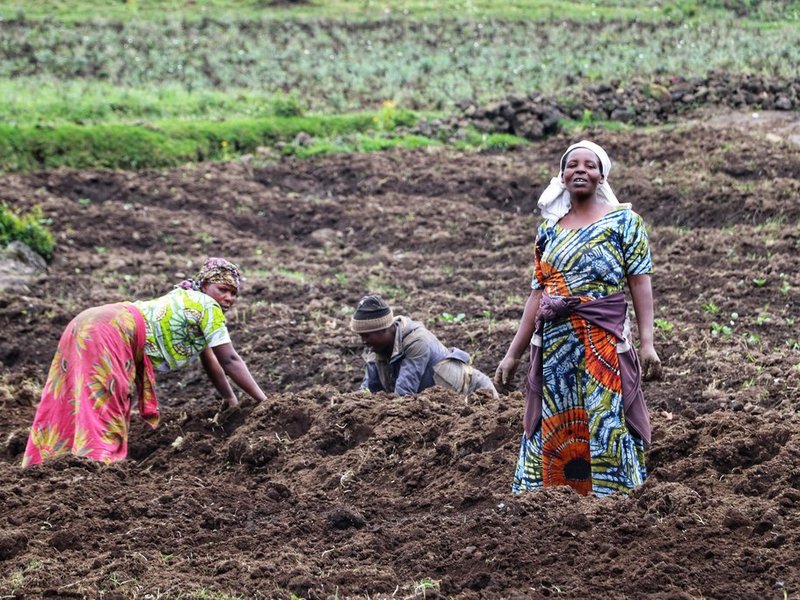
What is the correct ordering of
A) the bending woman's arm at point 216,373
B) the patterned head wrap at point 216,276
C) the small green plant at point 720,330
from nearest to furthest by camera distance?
the patterned head wrap at point 216,276, the bending woman's arm at point 216,373, the small green plant at point 720,330

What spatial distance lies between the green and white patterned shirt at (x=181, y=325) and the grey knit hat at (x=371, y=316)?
870 mm

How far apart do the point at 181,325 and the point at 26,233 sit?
20.0 ft

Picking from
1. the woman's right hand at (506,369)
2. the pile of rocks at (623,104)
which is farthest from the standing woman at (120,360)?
the pile of rocks at (623,104)

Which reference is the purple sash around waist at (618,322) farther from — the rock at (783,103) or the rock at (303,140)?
the rock at (783,103)

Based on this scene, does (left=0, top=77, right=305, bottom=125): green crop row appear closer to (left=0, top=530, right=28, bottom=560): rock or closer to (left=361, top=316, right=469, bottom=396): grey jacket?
(left=361, top=316, right=469, bottom=396): grey jacket

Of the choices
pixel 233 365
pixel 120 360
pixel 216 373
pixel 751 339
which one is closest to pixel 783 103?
pixel 751 339

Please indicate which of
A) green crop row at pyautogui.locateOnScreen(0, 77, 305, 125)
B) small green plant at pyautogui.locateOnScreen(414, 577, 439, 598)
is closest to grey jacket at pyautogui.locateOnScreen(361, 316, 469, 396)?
small green plant at pyautogui.locateOnScreen(414, 577, 439, 598)

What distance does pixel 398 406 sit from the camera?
7059mm

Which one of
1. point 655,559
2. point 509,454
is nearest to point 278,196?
point 509,454

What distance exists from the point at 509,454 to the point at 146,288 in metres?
6.80

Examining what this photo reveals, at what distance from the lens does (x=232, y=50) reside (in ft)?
82.5

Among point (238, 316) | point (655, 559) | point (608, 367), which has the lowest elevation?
point (238, 316)

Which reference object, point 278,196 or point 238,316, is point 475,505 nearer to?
point 238,316

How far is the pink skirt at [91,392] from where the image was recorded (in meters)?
7.22
